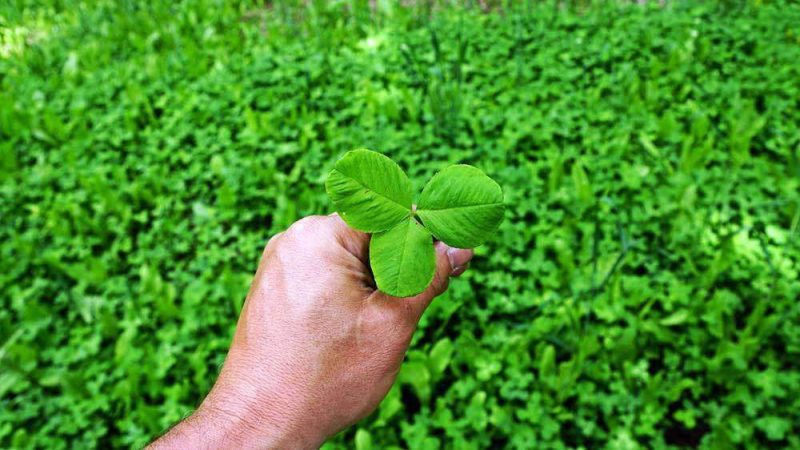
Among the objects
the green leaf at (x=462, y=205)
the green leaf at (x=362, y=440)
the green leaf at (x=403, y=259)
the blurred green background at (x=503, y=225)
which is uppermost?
the green leaf at (x=462, y=205)

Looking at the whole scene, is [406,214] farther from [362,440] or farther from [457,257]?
[362,440]

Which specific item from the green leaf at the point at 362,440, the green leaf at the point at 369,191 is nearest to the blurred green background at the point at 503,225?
the green leaf at the point at 362,440

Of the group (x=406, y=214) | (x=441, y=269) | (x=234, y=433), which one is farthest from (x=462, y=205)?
(x=234, y=433)

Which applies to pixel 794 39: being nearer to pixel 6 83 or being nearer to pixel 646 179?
pixel 646 179

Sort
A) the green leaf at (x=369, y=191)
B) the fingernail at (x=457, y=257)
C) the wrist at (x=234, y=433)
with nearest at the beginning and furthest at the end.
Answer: the green leaf at (x=369, y=191), the wrist at (x=234, y=433), the fingernail at (x=457, y=257)

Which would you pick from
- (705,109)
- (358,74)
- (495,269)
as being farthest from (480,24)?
(495,269)

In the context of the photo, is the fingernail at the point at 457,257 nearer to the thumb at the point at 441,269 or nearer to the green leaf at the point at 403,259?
the thumb at the point at 441,269

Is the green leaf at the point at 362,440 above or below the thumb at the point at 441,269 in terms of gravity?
below
